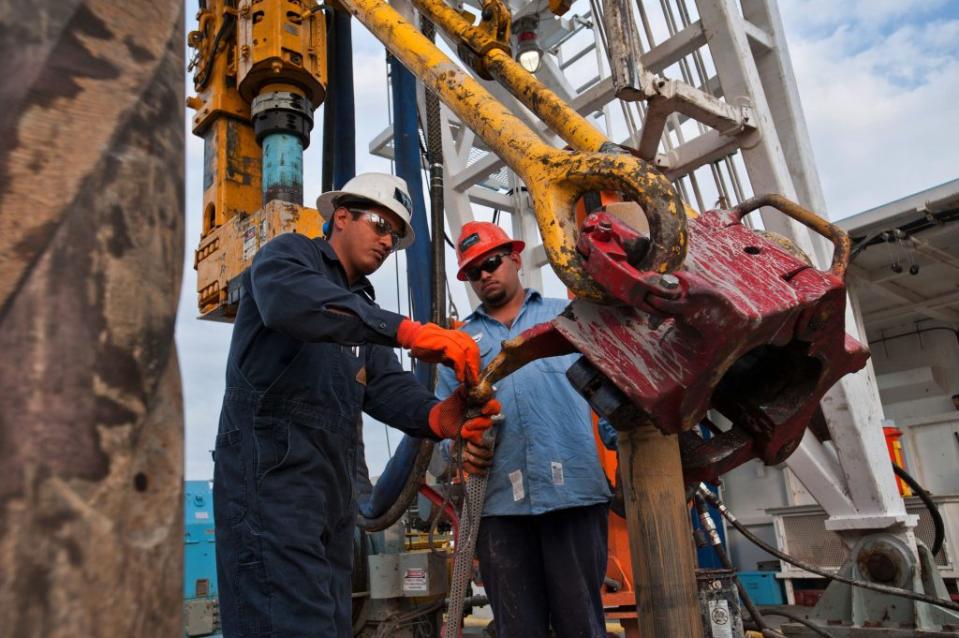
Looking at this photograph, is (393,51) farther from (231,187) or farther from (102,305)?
(102,305)

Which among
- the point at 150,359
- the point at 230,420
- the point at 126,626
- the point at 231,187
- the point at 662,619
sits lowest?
the point at 662,619

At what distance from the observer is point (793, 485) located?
6.88 m

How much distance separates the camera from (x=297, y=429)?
6.20ft

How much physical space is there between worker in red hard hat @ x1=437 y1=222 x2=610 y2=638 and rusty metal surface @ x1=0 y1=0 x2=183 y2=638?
1.73m

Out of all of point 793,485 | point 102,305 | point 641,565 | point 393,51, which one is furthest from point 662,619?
point 793,485

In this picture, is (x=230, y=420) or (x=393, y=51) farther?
(x=393, y=51)

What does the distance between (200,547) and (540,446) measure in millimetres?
5171

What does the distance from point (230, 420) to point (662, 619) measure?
1235mm

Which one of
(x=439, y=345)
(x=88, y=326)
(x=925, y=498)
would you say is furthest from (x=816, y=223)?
(x=925, y=498)

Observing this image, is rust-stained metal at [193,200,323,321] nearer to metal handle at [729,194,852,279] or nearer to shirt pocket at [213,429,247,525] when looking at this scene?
shirt pocket at [213,429,247,525]

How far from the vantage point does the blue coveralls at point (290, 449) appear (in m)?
1.74

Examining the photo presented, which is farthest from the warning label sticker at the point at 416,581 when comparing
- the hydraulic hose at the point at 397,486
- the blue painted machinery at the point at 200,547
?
the blue painted machinery at the point at 200,547

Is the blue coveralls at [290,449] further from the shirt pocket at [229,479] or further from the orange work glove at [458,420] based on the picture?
the orange work glove at [458,420]

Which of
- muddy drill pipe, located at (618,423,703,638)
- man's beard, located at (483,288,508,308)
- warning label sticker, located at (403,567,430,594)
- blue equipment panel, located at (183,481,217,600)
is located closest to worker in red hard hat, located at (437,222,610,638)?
man's beard, located at (483,288,508,308)
